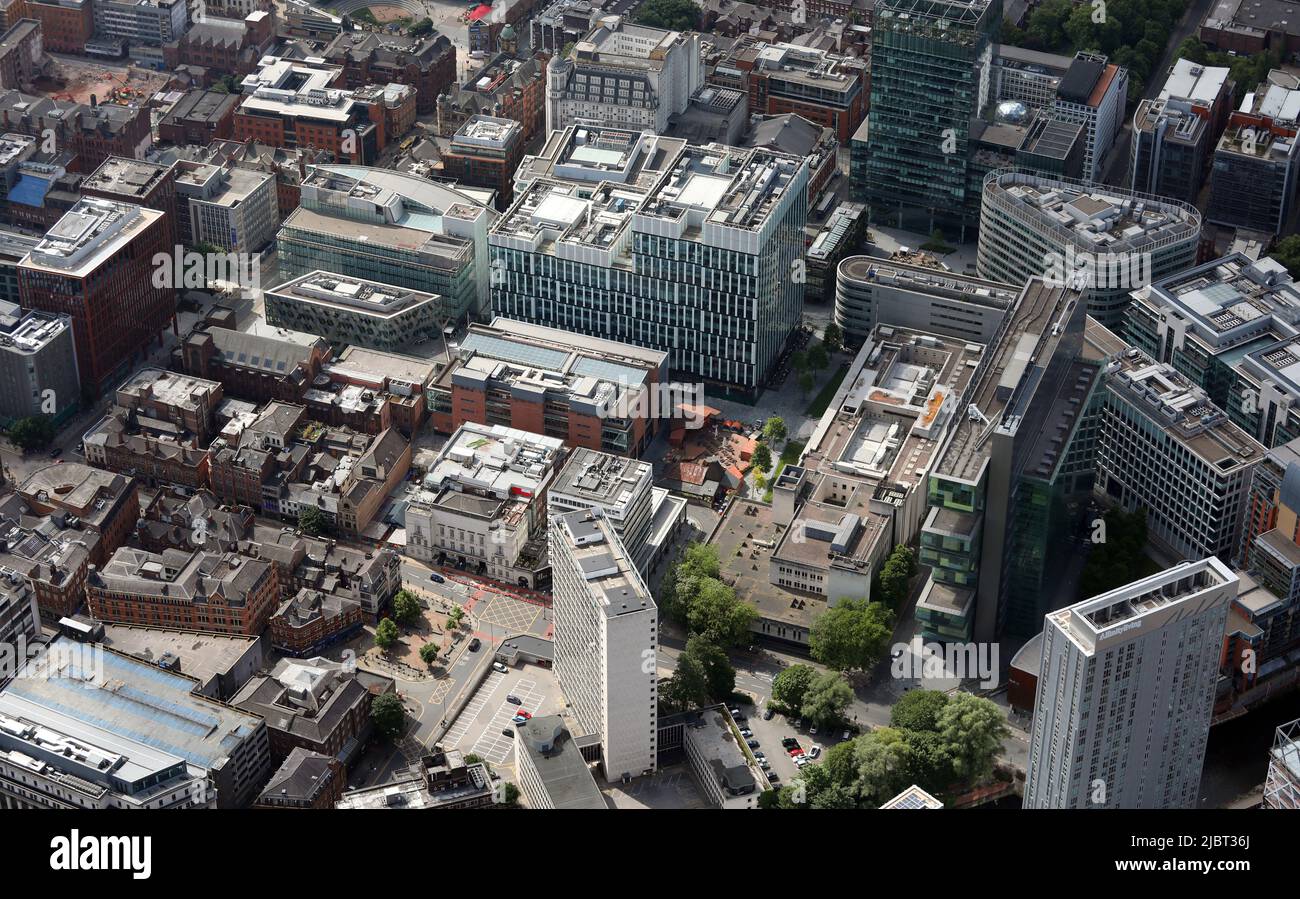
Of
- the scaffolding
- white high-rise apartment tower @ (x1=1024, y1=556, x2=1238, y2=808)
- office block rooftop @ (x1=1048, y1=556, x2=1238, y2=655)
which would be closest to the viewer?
office block rooftop @ (x1=1048, y1=556, x2=1238, y2=655)

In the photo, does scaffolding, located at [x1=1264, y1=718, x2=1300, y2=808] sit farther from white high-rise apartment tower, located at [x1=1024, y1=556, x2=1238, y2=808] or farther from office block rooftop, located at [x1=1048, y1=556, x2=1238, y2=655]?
office block rooftop, located at [x1=1048, y1=556, x2=1238, y2=655]

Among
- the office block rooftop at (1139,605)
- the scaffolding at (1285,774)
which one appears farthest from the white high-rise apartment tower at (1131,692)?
the scaffolding at (1285,774)

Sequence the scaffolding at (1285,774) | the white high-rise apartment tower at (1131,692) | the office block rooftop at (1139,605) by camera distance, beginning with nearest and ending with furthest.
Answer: the office block rooftop at (1139,605)
the white high-rise apartment tower at (1131,692)
the scaffolding at (1285,774)

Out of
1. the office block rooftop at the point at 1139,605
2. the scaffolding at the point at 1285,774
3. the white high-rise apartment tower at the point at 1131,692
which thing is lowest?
the scaffolding at the point at 1285,774

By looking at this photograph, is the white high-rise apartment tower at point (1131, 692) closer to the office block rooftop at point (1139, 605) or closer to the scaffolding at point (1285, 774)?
the office block rooftop at point (1139, 605)

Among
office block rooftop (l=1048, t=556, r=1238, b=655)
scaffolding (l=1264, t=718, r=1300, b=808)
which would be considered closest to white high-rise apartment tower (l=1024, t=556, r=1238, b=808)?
office block rooftop (l=1048, t=556, r=1238, b=655)

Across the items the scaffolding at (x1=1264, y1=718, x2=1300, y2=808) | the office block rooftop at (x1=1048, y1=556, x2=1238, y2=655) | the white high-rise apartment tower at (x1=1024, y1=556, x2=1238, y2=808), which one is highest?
the office block rooftop at (x1=1048, y1=556, x2=1238, y2=655)
